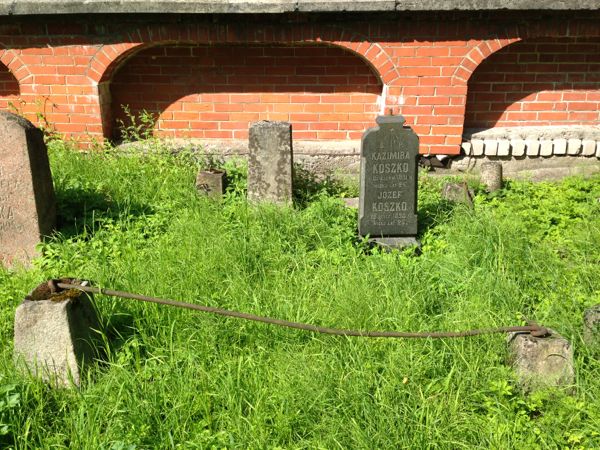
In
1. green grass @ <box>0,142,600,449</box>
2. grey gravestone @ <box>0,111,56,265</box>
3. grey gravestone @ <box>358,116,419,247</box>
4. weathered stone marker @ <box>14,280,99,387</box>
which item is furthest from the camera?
grey gravestone @ <box>358,116,419,247</box>

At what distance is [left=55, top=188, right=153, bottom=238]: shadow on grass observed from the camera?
4.99 meters

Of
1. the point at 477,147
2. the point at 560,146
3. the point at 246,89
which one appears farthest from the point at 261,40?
the point at 560,146

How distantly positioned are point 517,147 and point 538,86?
2.64 feet

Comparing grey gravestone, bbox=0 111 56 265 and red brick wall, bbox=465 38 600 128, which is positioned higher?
red brick wall, bbox=465 38 600 128

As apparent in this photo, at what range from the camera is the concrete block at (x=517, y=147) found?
261 inches

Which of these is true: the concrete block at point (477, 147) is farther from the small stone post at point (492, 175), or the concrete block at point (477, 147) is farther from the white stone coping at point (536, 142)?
the small stone post at point (492, 175)

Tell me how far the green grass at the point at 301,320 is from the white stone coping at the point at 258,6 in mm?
1792

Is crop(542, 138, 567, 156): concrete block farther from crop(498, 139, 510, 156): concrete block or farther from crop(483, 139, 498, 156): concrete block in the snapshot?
crop(483, 139, 498, 156): concrete block

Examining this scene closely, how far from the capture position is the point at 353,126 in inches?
269

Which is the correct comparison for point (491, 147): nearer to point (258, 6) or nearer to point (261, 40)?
point (261, 40)

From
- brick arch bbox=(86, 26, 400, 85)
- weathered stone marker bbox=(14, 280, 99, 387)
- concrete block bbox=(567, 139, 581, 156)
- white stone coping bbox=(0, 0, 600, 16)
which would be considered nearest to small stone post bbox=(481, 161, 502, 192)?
concrete block bbox=(567, 139, 581, 156)

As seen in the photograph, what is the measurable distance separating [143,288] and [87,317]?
621 millimetres

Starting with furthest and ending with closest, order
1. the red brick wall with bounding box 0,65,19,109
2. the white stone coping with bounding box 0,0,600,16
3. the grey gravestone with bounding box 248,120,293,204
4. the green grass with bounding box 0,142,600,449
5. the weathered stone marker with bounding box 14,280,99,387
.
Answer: the red brick wall with bounding box 0,65,19,109 → the white stone coping with bounding box 0,0,600,16 → the grey gravestone with bounding box 248,120,293,204 → the weathered stone marker with bounding box 14,280,99,387 → the green grass with bounding box 0,142,600,449

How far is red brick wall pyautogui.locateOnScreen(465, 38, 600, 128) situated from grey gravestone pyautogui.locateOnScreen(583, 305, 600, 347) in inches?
155
